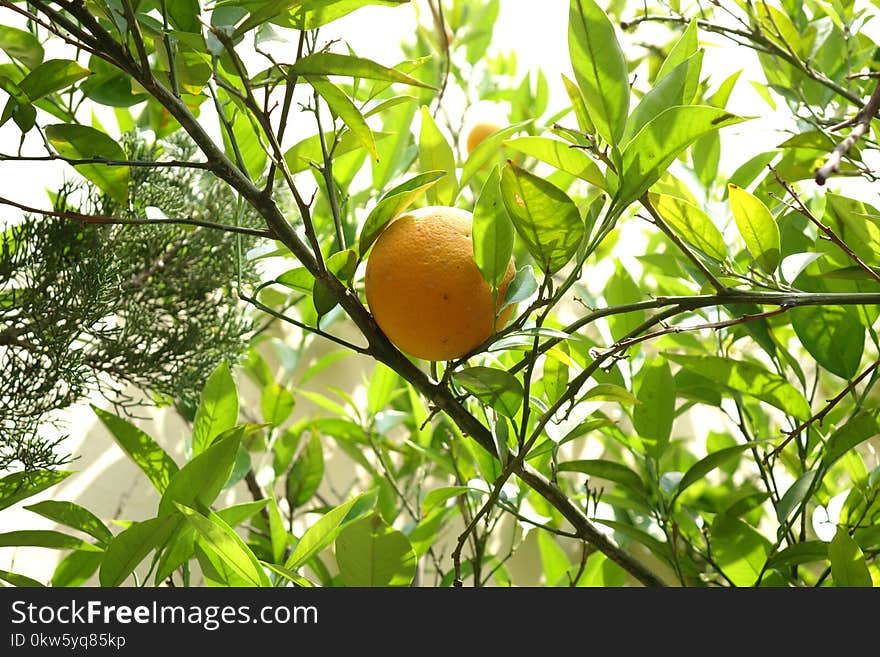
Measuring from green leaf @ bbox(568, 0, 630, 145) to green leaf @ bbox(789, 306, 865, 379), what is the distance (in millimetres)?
265

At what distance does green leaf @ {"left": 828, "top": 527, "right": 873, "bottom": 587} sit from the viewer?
0.55 m

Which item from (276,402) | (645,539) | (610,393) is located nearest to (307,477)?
(276,402)

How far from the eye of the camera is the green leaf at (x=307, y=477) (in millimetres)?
912

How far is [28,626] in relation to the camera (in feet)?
1.79

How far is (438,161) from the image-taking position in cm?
60

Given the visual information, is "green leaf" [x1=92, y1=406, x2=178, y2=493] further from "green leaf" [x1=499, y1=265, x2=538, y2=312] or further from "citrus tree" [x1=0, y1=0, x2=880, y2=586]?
"green leaf" [x1=499, y1=265, x2=538, y2=312]

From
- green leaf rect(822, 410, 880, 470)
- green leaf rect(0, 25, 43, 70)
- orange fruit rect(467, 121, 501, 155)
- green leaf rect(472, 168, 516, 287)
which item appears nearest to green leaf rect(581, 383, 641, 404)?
green leaf rect(472, 168, 516, 287)

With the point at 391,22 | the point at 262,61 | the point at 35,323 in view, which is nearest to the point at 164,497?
the point at 35,323

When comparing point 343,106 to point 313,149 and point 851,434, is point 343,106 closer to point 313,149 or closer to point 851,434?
point 313,149

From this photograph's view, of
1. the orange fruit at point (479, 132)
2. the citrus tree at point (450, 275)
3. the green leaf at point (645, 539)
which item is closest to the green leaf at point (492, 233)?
the citrus tree at point (450, 275)

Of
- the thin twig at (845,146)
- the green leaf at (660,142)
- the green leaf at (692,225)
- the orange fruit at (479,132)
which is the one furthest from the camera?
the orange fruit at (479,132)

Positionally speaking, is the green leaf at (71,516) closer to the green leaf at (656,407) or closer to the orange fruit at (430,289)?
Answer: the orange fruit at (430,289)

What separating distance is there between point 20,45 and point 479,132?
588mm

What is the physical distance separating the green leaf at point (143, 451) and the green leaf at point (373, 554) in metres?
0.19
